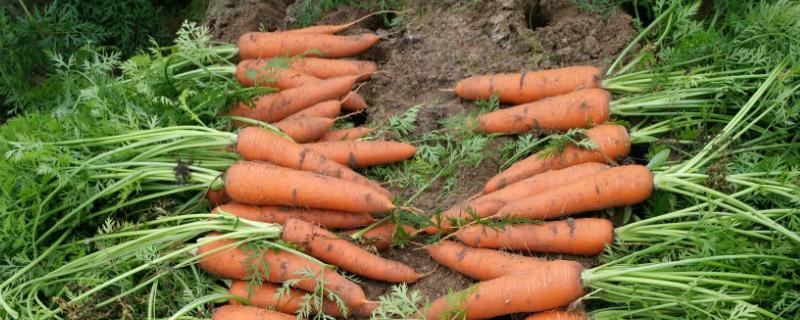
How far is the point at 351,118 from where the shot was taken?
13.2 feet

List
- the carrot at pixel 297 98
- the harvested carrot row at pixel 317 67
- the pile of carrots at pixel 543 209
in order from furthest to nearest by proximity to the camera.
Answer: the harvested carrot row at pixel 317 67 < the carrot at pixel 297 98 < the pile of carrots at pixel 543 209

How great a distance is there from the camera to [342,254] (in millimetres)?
3221

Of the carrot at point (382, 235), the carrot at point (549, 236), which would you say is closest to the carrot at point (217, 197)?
the carrot at point (382, 235)

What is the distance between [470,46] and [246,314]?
5.84 ft

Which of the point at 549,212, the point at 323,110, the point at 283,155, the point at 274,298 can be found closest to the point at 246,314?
the point at 274,298

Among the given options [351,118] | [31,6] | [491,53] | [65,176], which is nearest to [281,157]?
[351,118]

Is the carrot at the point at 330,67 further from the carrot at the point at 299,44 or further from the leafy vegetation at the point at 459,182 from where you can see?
the leafy vegetation at the point at 459,182

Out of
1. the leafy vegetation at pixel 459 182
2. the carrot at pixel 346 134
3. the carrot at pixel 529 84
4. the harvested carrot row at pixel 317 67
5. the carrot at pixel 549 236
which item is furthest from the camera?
the harvested carrot row at pixel 317 67

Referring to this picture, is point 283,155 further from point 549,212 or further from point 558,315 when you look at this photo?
point 558,315

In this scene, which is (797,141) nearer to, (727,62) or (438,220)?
(727,62)

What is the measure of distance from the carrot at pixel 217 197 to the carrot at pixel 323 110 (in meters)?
0.58

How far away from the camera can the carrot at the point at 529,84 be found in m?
3.63

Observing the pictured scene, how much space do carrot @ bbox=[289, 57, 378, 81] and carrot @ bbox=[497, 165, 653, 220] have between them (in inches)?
48.6

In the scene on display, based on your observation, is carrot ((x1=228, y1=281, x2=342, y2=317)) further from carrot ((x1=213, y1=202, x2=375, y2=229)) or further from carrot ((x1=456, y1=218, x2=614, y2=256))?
carrot ((x1=456, y1=218, x2=614, y2=256))
